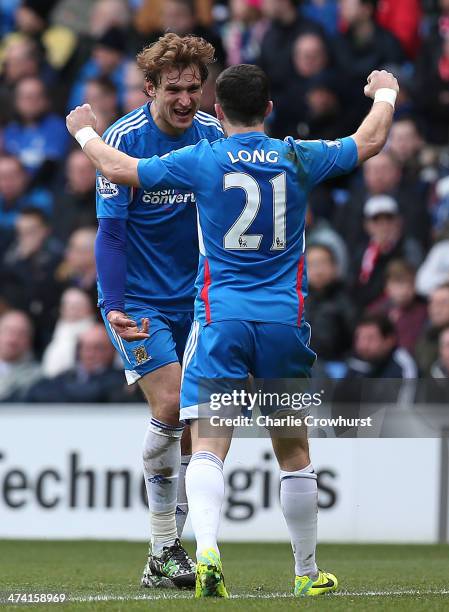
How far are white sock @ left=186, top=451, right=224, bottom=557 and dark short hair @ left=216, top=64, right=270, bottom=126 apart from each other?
4.53 ft

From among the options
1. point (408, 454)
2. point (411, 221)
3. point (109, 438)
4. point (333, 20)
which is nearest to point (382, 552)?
point (408, 454)

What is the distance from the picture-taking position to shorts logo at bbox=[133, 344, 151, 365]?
6707 mm

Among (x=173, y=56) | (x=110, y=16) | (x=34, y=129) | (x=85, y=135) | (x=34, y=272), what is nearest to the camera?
(x=85, y=135)

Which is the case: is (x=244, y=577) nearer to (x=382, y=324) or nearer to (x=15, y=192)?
(x=382, y=324)

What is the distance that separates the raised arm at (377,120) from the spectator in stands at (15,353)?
6.91 metres

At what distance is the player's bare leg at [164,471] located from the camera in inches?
263

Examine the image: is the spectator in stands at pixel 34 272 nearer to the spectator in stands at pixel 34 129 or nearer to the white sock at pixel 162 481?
the spectator in stands at pixel 34 129

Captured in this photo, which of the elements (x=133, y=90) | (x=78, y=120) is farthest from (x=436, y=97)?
(x=78, y=120)

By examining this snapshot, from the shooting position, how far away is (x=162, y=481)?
22.3ft

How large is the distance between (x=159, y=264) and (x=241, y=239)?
1424 millimetres

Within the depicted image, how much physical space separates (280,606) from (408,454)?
5.50 metres

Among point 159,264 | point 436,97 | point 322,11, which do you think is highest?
point 322,11

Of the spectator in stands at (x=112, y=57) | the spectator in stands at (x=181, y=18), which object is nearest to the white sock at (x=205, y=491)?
the spectator in stands at (x=181, y=18)

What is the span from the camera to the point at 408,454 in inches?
419
